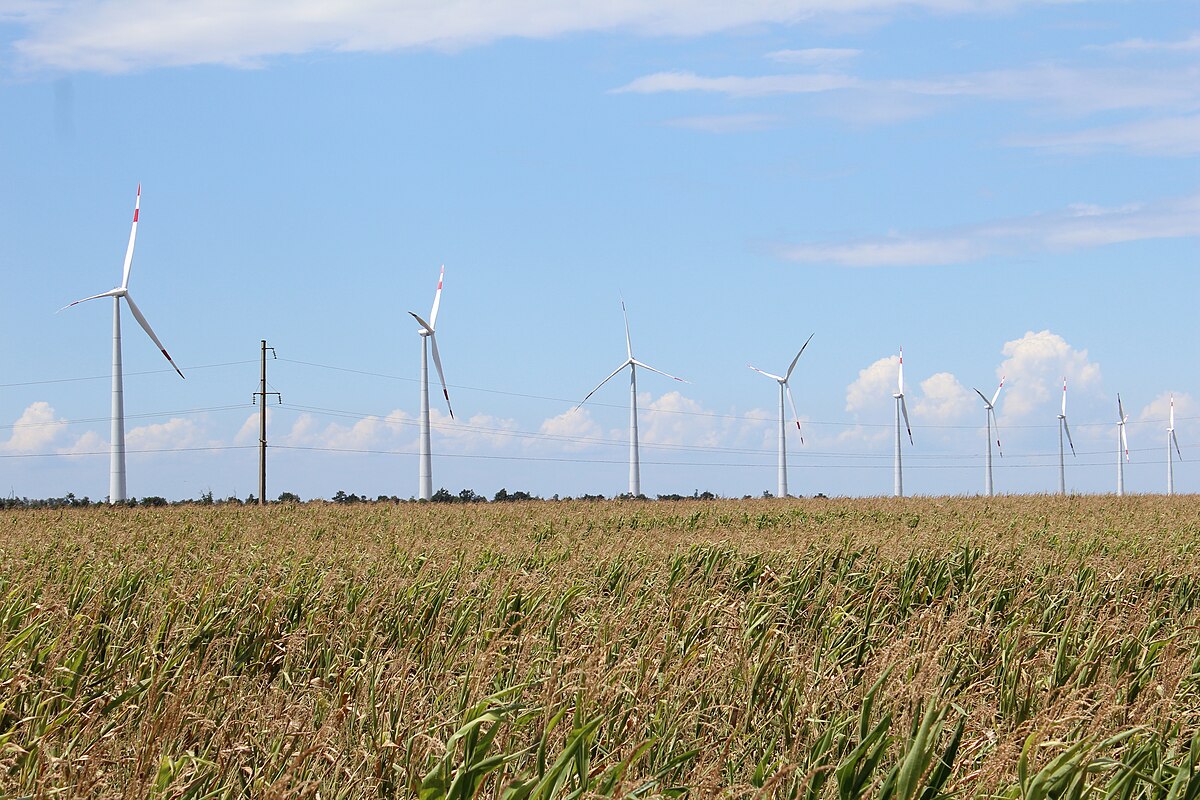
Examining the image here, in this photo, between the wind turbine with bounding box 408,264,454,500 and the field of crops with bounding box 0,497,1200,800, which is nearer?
the field of crops with bounding box 0,497,1200,800

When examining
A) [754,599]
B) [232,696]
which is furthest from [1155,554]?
[232,696]

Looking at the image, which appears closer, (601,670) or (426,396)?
(601,670)

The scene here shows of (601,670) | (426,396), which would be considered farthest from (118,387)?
(601,670)

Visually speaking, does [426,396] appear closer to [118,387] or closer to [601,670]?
[118,387]

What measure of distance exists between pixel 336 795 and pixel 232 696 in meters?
3.27

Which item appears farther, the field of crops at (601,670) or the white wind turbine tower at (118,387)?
the white wind turbine tower at (118,387)

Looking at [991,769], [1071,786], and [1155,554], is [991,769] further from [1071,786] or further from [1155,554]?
[1155,554]

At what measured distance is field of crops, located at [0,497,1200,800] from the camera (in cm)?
654

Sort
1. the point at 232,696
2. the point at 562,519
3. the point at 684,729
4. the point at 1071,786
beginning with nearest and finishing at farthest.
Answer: the point at 1071,786, the point at 684,729, the point at 232,696, the point at 562,519

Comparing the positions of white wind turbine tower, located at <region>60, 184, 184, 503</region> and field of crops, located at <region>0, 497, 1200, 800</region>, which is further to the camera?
white wind turbine tower, located at <region>60, 184, 184, 503</region>

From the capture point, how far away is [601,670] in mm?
8680

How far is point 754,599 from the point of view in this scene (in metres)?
13.2

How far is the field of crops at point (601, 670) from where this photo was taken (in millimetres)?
6535

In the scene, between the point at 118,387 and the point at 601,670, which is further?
the point at 118,387
